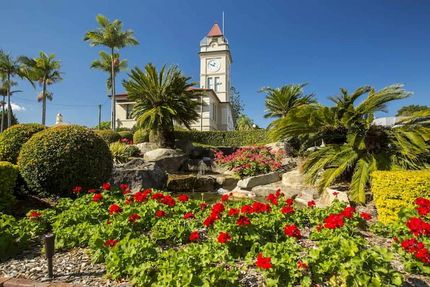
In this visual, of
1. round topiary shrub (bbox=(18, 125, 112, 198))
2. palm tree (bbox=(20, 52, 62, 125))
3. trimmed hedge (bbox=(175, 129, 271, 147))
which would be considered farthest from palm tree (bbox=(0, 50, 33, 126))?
round topiary shrub (bbox=(18, 125, 112, 198))

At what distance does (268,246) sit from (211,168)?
12832 mm

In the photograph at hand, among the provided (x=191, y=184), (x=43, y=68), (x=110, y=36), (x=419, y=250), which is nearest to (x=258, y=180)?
(x=191, y=184)

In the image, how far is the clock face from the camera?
121 ft

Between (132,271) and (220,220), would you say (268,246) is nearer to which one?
(220,220)

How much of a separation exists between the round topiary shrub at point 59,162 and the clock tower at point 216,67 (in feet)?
105

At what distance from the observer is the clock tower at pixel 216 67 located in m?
36.6

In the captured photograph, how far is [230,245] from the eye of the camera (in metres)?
2.85

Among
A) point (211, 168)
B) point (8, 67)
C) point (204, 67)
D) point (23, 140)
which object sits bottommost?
point (211, 168)

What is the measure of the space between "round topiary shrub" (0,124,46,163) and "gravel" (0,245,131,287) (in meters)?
3.85

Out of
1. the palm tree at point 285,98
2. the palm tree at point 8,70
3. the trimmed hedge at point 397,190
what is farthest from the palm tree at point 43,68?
the trimmed hedge at point 397,190

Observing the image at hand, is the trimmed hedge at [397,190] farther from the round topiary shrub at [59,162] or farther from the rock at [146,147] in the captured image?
the rock at [146,147]

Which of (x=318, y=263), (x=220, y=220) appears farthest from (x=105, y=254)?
(x=318, y=263)

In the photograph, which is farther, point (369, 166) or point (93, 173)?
point (93, 173)

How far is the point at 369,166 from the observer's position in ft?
17.3
